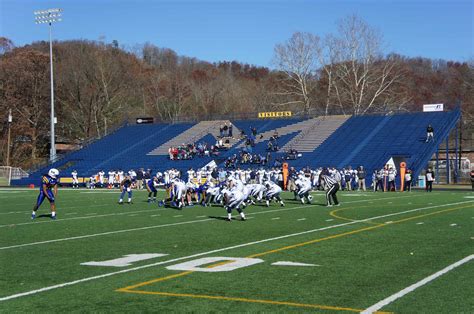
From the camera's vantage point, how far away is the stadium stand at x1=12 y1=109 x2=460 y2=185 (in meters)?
44.5

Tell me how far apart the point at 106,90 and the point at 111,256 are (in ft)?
210

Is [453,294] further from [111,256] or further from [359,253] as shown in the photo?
[111,256]

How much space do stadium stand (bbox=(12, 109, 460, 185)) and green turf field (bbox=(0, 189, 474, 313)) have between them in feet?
82.7

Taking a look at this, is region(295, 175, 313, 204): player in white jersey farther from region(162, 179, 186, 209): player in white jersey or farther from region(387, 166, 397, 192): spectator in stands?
region(387, 166, 397, 192): spectator in stands

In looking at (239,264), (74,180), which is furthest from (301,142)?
(239,264)

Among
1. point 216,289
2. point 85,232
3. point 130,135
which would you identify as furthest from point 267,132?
point 216,289

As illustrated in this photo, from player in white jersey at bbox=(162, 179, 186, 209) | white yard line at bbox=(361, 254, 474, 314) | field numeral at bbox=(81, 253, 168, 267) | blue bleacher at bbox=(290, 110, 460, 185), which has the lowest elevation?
white yard line at bbox=(361, 254, 474, 314)

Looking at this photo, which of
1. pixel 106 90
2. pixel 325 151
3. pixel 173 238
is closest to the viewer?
pixel 173 238

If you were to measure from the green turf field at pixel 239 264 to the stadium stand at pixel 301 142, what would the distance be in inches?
992

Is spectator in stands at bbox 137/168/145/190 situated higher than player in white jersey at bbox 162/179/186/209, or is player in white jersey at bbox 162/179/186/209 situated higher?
spectator in stands at bbox 137/168/145/190

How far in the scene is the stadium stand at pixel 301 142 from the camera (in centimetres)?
4450

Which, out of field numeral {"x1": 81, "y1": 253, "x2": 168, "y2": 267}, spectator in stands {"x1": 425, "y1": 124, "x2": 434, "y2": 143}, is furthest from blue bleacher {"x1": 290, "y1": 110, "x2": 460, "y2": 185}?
field numeral {"x1": 81, "y1": 253, "x2": 168, "y2": 267}

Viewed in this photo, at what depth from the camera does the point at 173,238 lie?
571 inches

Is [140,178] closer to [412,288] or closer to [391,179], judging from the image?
[391,179]
